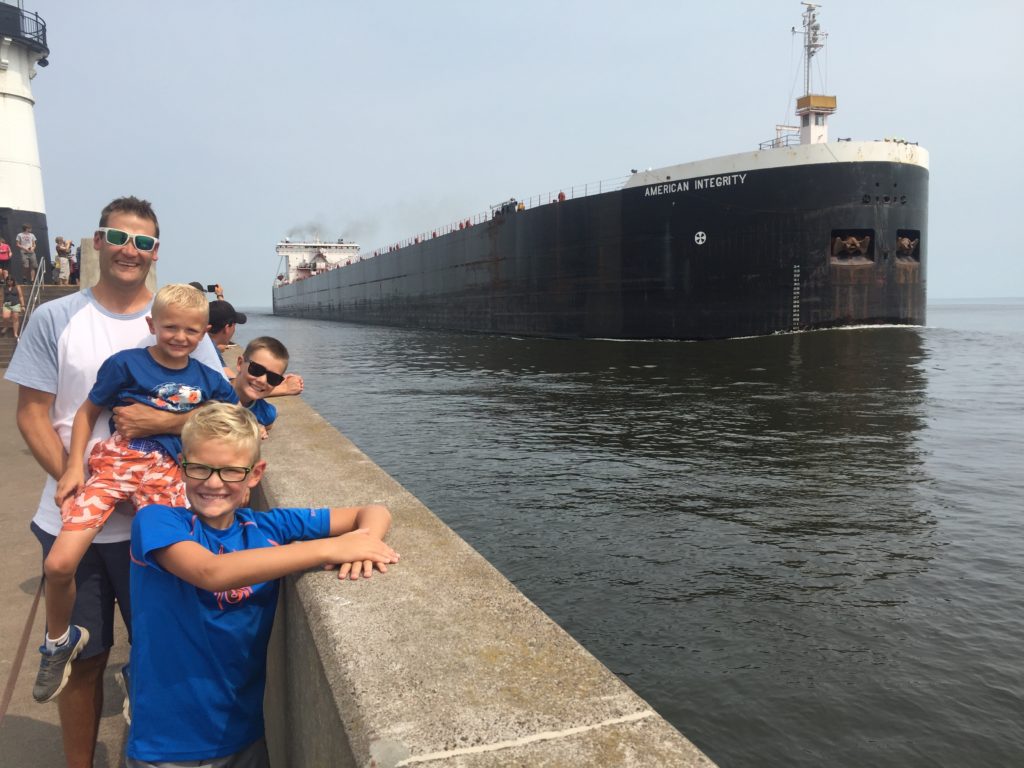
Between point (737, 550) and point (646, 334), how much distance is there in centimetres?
2133

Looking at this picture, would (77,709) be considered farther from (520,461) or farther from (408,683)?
(520,461)

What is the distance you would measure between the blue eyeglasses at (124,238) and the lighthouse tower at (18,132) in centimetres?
2192

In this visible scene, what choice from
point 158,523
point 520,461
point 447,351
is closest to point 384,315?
point 447,351

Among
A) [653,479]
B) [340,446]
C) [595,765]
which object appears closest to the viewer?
[595,765]

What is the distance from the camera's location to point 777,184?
24.4 metres

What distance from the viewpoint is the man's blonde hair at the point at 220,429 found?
1.92 m

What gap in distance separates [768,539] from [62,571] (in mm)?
5677

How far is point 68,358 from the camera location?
230 cm

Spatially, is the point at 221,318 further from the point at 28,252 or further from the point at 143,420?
the point at 28,252

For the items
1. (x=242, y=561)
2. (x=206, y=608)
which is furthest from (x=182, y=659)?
(x=242, y=561)

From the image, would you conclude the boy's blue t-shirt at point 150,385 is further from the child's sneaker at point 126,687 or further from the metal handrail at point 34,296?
the metal handrail at point 34,296

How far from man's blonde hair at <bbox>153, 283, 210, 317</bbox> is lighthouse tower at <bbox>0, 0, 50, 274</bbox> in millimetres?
22142

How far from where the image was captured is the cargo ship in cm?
2453

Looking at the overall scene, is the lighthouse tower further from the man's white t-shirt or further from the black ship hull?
the man's white t-shirt
